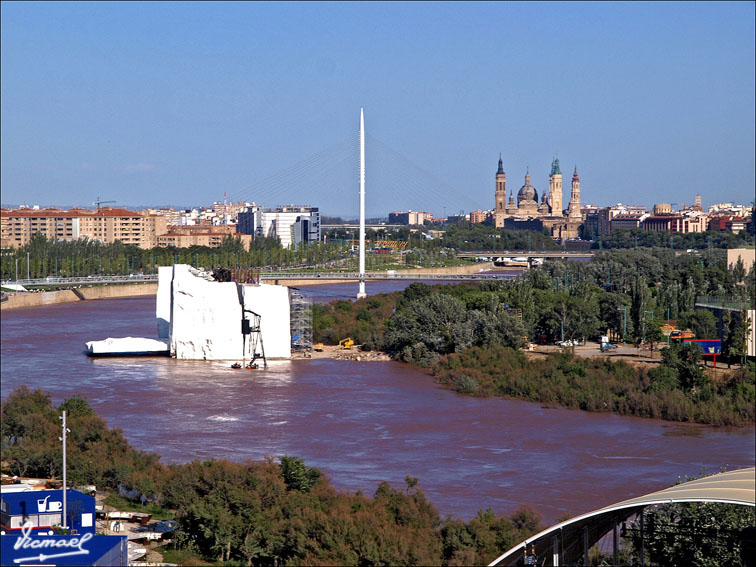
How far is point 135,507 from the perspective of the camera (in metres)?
5.72

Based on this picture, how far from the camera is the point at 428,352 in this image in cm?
1210

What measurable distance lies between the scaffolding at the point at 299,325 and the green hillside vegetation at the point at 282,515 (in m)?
6.52

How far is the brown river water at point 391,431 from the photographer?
20.9ft

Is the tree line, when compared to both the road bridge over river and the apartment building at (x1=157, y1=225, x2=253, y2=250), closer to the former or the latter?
the road bridge over river

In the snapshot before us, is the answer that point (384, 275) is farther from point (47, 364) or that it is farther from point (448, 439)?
point (448, 439)

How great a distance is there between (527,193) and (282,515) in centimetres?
5007

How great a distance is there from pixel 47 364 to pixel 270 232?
27892 millimetres

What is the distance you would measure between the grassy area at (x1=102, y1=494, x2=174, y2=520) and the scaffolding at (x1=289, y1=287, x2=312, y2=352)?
7162 mm

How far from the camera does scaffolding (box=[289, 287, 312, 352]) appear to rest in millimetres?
13070

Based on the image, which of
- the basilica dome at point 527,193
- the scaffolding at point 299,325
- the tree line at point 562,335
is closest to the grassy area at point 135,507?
the tree line at point 562,335

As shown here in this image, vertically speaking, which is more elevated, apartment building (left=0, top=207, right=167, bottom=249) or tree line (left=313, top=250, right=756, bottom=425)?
apartment building (left=0, top=207, right=167, bottom=249)

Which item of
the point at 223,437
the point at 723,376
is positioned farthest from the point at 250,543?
the point at 723,376

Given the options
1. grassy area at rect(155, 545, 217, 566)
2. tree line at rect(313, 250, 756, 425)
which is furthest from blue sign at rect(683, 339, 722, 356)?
grassy area at rect(155, 545, 217, 566)

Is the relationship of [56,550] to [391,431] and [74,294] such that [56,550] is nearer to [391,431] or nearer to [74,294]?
[391,431]
